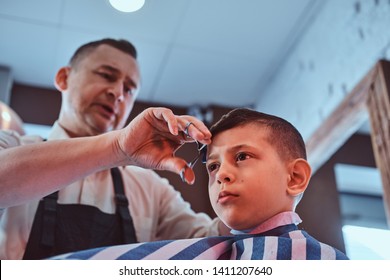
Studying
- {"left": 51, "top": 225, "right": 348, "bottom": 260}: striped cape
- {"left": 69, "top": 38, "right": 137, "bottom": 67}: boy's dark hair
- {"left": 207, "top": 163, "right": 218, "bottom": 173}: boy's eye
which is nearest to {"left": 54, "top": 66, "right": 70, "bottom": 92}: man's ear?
{"left": 69, "top": 38, "right": 137, "bottom": 67}: boy's dark hair

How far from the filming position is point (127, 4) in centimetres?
142

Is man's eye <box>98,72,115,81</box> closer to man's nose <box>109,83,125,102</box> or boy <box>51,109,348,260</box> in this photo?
man's nose <box>109,83,125,102</box>

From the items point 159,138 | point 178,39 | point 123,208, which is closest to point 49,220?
point 123,208

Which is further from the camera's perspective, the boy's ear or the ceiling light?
the ceiling light

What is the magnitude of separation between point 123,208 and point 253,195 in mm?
529

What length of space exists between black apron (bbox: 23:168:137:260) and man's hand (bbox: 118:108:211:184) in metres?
0.30

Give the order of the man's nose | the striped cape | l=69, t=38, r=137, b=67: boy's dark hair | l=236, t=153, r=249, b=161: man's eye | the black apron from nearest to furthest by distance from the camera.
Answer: the striped cape
l=236, t=153, r=249, b=161: man's eye
the black apron
the man's nose
l=69, t=38, r=137, b=67: boy's dark hair

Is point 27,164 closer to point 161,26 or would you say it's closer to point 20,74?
point 20,74

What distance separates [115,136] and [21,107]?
3.29 feet

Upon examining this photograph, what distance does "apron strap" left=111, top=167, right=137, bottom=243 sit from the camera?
1.27 meters

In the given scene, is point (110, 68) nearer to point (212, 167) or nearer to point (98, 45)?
point (98, 45)

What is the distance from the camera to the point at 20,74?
5.54ft

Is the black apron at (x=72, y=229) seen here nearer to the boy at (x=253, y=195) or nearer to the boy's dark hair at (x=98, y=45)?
the boy at (x=253, y=195)
